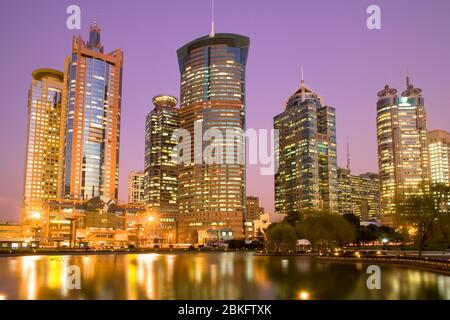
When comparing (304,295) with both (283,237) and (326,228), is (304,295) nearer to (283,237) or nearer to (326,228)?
(326,228)

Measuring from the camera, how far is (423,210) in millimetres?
69688

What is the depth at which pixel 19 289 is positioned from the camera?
1494 inches

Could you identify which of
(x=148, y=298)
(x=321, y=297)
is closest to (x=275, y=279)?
(x=321, y=297)

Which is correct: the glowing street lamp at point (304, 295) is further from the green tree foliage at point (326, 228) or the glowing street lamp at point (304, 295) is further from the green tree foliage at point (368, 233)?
the green tree foliage at point (368, 233)

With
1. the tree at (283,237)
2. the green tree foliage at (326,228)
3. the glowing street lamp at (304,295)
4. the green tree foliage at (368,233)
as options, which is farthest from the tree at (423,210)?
the green tree foliage at (368,233)

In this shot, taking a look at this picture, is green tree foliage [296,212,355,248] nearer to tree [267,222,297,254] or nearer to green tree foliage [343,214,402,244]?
tree [267,222,297,254]

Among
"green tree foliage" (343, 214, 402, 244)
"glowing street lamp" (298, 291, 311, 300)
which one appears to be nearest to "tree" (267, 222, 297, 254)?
"green tree foliage" (343, 214, 402, 244)

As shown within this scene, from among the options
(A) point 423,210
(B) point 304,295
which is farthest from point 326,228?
(B) point 304,295

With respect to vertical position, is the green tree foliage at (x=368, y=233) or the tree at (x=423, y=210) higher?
the tree at (x=423, y=210)

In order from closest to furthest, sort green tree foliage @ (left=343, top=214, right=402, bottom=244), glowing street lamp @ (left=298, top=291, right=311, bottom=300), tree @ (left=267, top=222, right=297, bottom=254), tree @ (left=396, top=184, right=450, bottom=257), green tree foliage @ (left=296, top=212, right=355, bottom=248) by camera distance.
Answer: glowing street lamp @ (left=298, top=291, right=311, bottom=300)
tree @ (left=396, top=184, right=450, bottom=257)
green tree foliage @ (left=296, top=212, right=355, bottom=248)
tree @ (left=267, top=222, right=297, bottom=254)
green tree foliage @ (left=343, top=214, right=402, bottom=244)

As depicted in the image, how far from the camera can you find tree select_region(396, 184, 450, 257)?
2734 inches

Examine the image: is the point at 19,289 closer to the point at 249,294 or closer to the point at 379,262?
the point at 249,294

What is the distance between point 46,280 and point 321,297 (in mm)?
29231

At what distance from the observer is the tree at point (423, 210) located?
69438mm
